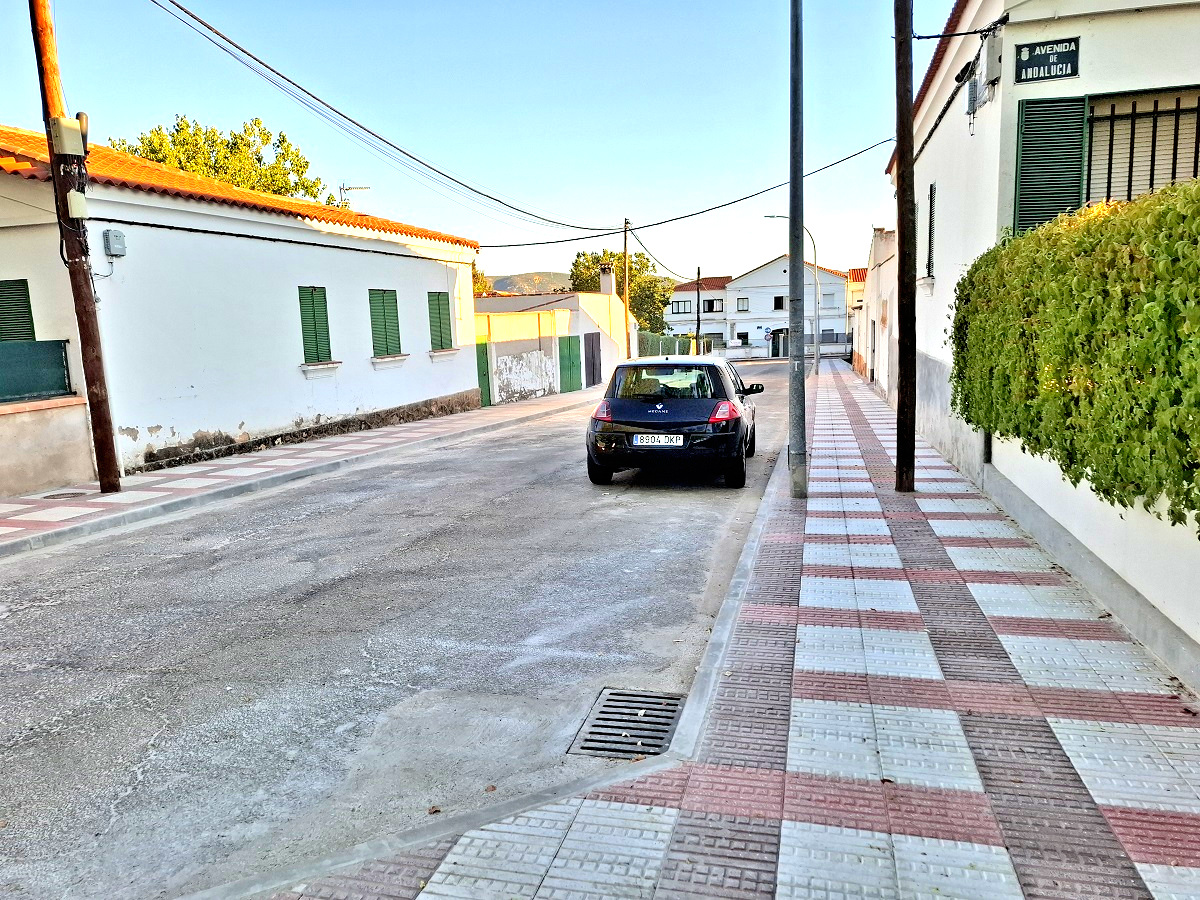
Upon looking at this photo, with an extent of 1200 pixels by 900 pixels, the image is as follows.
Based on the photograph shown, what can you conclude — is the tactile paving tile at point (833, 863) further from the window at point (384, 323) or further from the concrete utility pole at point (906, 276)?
the window at point (384, 323)

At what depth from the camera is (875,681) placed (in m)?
4.16

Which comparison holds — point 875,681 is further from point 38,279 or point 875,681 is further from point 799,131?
point 38,279

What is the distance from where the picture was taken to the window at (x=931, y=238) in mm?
12773

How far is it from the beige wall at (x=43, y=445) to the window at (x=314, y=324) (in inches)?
199

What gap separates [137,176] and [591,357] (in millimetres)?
23260

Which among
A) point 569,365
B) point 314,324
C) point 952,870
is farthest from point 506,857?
point 569,365

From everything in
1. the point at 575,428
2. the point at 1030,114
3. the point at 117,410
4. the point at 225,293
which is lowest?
the point at 575,428

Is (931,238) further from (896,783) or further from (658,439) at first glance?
(896,783)

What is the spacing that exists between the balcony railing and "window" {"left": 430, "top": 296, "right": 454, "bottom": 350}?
10007 mm

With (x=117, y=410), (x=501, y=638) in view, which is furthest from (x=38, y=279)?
(x=501, y=638)

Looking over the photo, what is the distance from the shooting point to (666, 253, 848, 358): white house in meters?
72.7

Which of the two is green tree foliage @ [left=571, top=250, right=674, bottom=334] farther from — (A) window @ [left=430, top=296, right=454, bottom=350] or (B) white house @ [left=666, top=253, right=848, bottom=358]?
(A) window @ [left=430, top=296, right=454, bottom=350]

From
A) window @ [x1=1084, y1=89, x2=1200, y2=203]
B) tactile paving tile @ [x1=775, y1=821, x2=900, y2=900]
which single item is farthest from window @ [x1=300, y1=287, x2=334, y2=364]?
tactile paving tile @ [x1=775, y1=821, x2=900, y2=900]

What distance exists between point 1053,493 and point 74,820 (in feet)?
21.0
